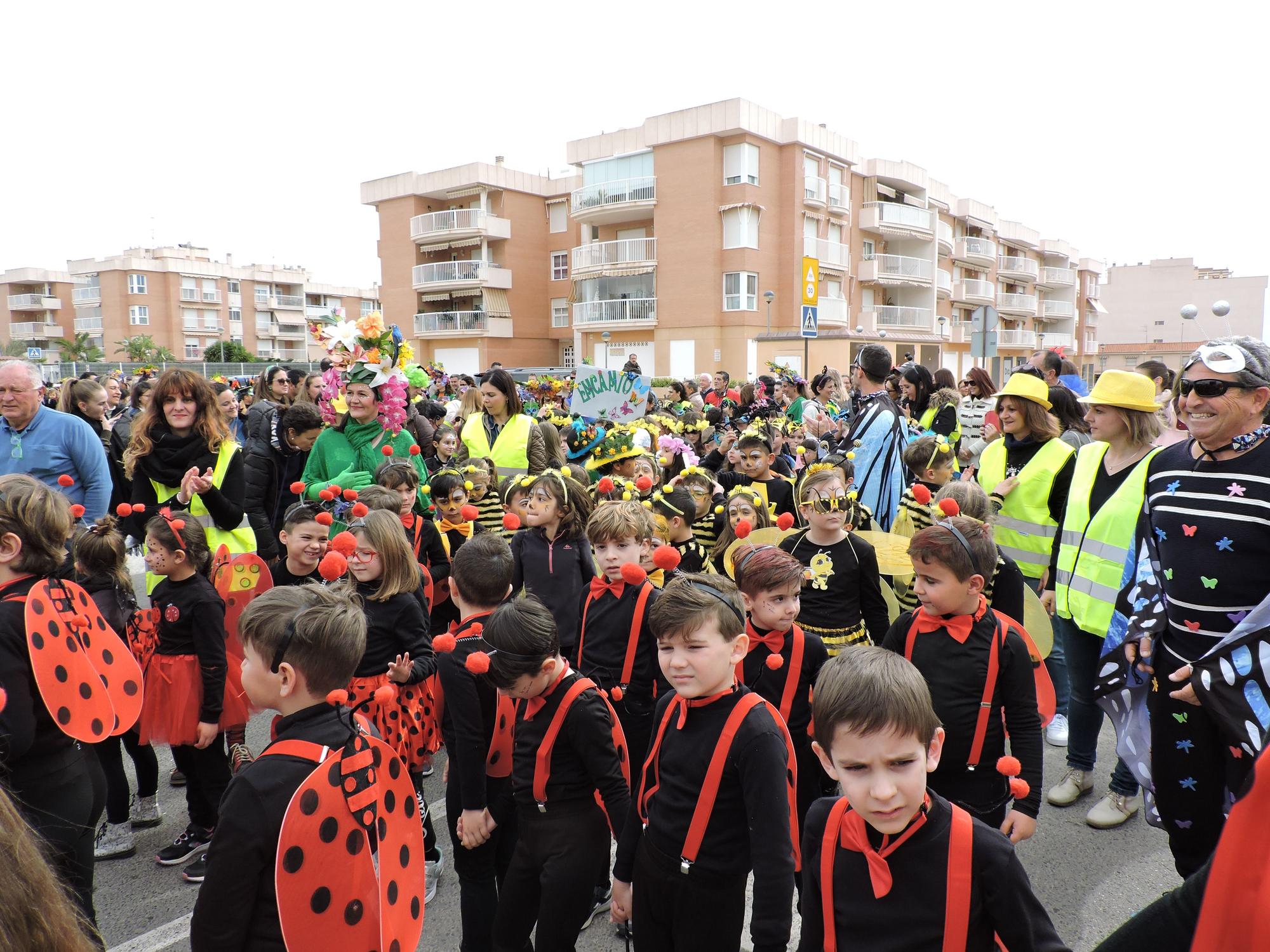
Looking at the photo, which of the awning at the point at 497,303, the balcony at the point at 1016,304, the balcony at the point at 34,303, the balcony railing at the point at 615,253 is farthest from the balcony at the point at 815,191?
the balcony at the point at 34,303

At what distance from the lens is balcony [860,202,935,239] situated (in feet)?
119

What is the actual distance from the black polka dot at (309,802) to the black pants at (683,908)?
1.02 meters

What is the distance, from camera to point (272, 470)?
6137mm

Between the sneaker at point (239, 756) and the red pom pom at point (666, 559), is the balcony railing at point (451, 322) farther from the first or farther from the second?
the red pom pom at point (666, 559)

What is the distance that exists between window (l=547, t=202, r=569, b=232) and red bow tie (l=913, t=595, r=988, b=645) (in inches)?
1535

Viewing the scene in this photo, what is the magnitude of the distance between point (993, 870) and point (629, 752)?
2169 millimetres

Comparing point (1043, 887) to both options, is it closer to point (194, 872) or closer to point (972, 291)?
point (194, 872)

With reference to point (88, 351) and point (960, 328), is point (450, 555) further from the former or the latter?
point (88, 351)

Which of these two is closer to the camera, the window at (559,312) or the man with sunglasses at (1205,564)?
the man with sunglasses at (1205,564)

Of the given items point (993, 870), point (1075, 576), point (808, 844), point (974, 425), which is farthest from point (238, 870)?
point (974, 425)

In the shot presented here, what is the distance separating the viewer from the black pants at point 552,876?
261 centimetres

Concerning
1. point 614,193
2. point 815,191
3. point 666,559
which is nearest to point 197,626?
point 666,559

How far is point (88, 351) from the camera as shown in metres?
58.5

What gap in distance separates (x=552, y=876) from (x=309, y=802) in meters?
0.95
